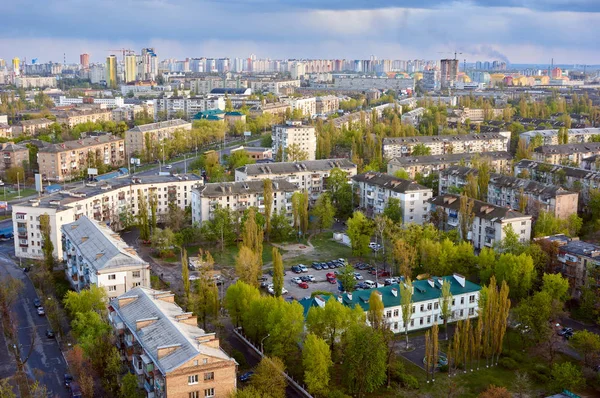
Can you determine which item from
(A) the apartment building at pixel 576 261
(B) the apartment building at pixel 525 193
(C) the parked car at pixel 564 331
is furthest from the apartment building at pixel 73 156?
(C) the parked car at pixel 564 331

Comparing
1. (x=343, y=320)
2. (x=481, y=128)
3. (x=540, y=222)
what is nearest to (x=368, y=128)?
(x=481, y=128)

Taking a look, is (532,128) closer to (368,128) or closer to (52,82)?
(368,128)

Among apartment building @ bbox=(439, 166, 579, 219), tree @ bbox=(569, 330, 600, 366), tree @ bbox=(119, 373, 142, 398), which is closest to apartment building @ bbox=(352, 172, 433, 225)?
apartment building @ bbox=(439, 166, 579, 219)

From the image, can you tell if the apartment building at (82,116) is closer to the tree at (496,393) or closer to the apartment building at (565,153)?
the apartment building at (565,153)

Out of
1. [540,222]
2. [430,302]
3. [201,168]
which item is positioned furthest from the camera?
[201,168]

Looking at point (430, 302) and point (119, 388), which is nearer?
point (119, 388)
